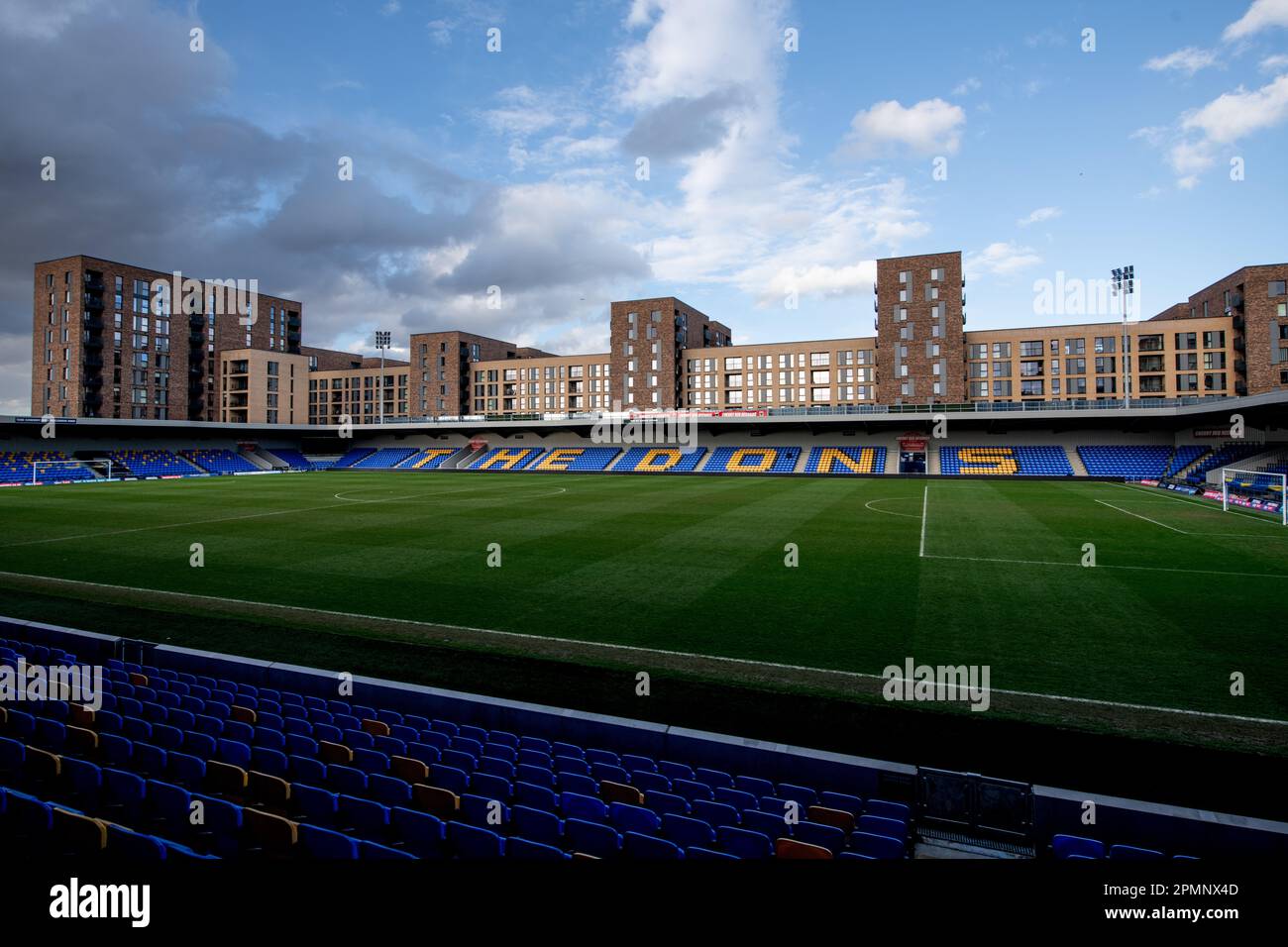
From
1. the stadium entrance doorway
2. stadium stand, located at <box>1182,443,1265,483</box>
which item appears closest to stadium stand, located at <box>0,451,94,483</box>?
the stadium entrance doorway

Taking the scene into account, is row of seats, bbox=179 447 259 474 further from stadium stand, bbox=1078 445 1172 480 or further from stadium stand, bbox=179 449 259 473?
stadium stand, bbox=1078 445 1172 480

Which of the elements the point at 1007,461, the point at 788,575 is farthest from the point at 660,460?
the point at 788,575

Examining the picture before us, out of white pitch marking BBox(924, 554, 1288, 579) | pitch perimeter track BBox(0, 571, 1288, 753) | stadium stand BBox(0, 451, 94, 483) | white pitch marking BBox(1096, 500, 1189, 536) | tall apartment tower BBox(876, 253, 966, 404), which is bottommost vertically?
pitch perimeter track BBox(0, 571, 1288, 753)

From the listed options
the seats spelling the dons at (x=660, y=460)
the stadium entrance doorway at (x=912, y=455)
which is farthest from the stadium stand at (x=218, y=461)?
the stadium entrance doorway at (x=912, y=455)

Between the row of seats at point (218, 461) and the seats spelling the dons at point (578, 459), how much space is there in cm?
3344

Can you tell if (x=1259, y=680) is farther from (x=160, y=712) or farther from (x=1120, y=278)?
(x=1120, y=278)

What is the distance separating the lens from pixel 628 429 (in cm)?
8200

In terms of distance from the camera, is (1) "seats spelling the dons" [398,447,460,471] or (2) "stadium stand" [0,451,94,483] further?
(1) "seats spelling the dons" [398,447,460,471]

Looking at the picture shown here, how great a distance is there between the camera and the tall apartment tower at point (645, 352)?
9700cm

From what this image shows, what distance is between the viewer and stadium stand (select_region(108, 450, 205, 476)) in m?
67.4

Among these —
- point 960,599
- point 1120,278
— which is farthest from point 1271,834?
point 1120,278

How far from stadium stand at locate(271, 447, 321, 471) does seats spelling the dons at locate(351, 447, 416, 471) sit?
5.83 m

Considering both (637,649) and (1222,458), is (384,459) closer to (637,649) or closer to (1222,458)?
(637,649)

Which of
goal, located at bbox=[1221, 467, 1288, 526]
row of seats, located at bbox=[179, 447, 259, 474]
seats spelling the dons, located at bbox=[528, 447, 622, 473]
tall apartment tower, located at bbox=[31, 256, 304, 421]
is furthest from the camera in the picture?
tall apartment tower, located at bbox=[31, 256, 304, 421]
